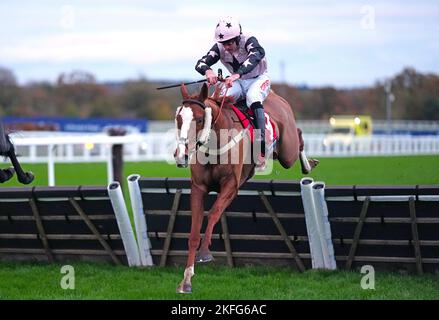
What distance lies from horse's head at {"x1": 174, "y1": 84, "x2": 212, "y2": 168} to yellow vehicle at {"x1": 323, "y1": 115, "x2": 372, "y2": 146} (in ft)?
67.7

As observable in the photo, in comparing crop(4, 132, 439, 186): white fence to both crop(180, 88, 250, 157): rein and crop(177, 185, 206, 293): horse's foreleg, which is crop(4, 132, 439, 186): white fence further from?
crop(177, 185, 206, 293): horse's foreleg

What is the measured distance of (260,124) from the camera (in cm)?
916

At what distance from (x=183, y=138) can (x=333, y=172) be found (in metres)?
13.3

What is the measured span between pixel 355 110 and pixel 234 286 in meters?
16.6

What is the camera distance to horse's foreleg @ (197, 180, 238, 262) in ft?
27.7

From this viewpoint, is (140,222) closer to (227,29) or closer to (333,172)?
(227,29)

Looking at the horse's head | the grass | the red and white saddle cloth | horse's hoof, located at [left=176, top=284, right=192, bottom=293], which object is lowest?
the grass

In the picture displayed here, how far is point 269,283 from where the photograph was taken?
29.6ft

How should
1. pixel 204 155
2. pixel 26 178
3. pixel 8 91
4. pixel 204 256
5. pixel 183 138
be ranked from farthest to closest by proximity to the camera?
pixel 8 91 → pixel 26 178 → pixel 204 155 → pixel 204 256 → pixel 183 138

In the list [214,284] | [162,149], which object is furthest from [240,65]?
[162,149]

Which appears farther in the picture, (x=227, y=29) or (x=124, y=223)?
(x=124, y=223)

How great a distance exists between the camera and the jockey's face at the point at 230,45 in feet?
30.2

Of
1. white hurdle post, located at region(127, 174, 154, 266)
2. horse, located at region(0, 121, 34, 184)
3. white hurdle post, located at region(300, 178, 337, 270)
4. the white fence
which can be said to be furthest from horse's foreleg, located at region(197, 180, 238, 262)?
the white fence

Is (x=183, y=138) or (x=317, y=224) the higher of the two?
(x=183, y=138)
